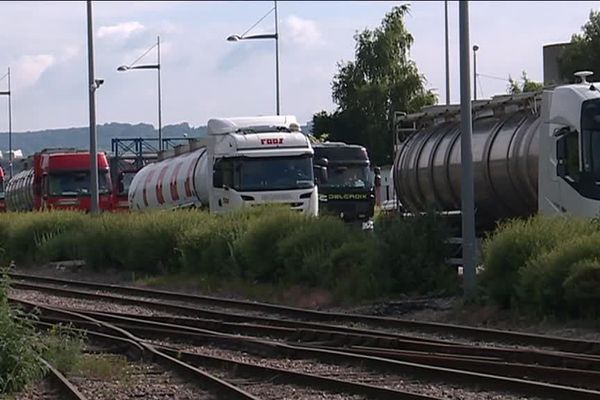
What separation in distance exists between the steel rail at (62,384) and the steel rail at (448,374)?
3.22 metres

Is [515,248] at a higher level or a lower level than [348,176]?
lower

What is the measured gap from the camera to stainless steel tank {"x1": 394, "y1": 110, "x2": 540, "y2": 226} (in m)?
27.0

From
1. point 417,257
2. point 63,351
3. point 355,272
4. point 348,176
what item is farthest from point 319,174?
point 63,351

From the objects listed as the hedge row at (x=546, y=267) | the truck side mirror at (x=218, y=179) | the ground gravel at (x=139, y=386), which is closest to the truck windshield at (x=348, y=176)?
the truck side mirror at (x=218, y=179)

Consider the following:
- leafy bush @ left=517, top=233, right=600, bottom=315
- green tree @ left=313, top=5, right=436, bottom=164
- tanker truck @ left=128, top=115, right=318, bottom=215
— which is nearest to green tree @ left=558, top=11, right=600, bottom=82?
green tree @ left=313, top=5, right=436, bottom=164

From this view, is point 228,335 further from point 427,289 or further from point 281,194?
point 281,194

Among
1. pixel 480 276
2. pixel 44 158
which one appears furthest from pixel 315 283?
pixel 44 158

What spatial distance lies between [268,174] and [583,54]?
31.7 metres

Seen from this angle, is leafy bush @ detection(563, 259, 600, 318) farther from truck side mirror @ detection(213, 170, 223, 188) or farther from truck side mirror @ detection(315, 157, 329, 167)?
truck side mirror @ detection(315, 157, 329, 167)

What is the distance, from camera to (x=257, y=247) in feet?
97.2

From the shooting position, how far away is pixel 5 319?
1498 cm

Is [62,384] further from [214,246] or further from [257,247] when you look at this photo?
[214,246]

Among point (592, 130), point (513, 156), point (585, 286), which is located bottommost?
point (585, 286)

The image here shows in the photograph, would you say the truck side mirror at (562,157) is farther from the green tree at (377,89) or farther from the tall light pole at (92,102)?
the green tree at (377,89)
